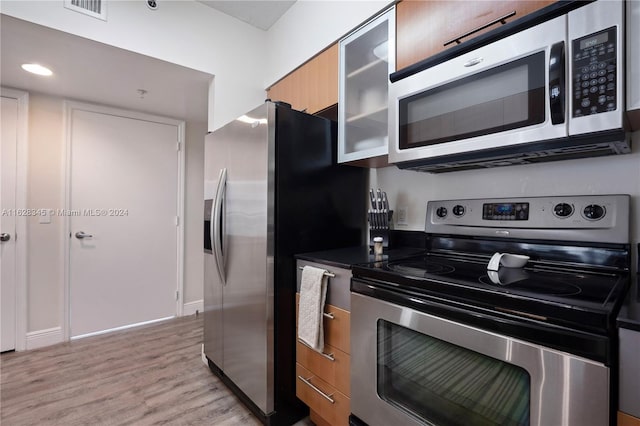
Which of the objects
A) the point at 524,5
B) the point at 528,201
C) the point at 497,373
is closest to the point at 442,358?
the point at 497,373

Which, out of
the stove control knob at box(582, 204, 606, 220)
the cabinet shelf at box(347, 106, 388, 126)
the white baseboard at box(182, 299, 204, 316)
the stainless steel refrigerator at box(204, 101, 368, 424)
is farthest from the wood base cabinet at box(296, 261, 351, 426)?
the white baseboard at box(182, 299, 204, 316)

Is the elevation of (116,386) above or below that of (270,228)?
below

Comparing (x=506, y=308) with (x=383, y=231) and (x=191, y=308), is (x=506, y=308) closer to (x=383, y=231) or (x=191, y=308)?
(x=383, y=231)

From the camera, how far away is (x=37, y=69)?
2.20m

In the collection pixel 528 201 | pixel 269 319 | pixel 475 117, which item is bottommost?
pixel 269 319

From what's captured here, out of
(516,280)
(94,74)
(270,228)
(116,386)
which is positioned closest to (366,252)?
Result: (270,228)

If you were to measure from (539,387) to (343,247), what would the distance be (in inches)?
47.3

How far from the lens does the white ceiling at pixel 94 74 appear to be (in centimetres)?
180

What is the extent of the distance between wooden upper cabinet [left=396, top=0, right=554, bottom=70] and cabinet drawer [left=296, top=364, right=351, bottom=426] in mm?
1551

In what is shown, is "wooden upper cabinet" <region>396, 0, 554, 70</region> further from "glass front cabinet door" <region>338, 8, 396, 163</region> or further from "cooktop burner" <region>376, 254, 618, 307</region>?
"cooktop burner" <region>376, 254, 618, 307</region>

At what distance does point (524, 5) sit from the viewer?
1046 millimetres

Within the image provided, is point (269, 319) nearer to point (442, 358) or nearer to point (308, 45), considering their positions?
point (442, 358)

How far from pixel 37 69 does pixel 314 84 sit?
202 cm

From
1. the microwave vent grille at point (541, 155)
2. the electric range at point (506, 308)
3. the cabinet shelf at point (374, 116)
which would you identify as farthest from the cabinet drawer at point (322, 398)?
the cabinet shelf at point (374, 116)
